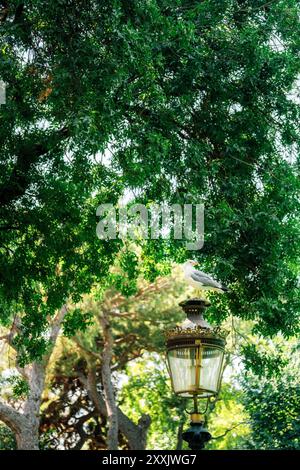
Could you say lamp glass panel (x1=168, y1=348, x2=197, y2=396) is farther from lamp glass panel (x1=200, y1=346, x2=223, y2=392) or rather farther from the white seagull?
the white seagull

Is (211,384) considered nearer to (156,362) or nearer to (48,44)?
(48,44)

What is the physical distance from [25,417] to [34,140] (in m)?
12.9

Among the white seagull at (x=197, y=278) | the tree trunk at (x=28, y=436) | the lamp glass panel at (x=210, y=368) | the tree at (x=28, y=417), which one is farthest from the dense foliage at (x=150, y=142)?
the tree trunk at (x=28, y=436)

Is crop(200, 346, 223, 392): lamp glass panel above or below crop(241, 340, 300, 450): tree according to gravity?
below

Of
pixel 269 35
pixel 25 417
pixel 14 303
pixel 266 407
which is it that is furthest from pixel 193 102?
pixel 25 417

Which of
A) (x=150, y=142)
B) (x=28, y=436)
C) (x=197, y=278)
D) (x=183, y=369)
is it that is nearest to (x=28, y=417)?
(x=28, y=436)

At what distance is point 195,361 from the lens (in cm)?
723

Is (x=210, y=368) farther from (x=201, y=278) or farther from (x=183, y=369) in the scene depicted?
(x=201, y=278)

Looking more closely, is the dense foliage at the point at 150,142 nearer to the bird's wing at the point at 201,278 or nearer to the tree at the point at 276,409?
the bird's wing at the point at 201,278

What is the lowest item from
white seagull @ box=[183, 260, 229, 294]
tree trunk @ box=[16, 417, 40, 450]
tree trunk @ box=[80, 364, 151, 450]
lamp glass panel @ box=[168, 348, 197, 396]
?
lamp glass panel @ box=[168, 348, 197, 396]

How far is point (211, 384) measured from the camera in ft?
23.9

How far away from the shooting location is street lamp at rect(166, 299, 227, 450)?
7.19 m

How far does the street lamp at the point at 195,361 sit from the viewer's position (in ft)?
23.6

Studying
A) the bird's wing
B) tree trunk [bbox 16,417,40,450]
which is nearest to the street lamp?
the bird's wing
